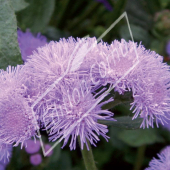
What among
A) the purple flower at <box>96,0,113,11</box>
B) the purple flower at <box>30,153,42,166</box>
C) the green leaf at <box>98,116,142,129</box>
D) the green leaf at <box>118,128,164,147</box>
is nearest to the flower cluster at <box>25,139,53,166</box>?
the purple flower at <box>30,153,42,166</box>

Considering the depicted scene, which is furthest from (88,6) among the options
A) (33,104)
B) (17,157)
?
(33,104)

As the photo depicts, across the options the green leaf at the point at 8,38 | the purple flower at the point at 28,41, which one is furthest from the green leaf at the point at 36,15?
the green leaf at the point at 8,38

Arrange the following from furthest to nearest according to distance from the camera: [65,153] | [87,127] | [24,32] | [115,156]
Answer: [115,156]
[65,153]
[24,32]
[87,127]

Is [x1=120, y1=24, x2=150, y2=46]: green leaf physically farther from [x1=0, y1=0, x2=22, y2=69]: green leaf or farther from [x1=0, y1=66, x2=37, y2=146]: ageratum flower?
[x1=0, y1=66, x2=37, y2=146]: ageratum flower

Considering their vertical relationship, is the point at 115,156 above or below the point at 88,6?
below

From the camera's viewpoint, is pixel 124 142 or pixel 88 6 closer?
pixel 124 142

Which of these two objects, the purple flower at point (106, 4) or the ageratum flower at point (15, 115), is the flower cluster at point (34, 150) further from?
the purple flower at point (106, 4)

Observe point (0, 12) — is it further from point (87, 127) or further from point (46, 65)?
point (87, 127)

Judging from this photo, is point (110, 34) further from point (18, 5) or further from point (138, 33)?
point (18, 5)
